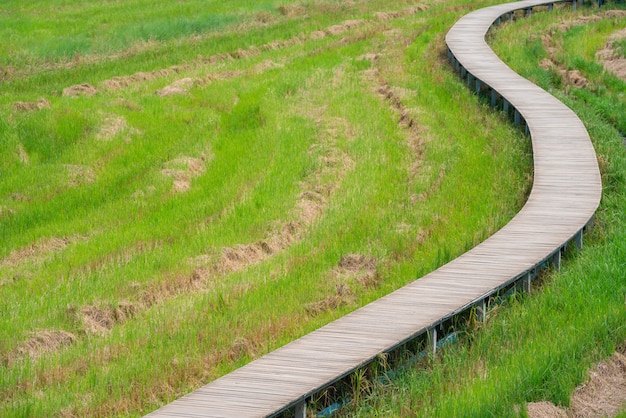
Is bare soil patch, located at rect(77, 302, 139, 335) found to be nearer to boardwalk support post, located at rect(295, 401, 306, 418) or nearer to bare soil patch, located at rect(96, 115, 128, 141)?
boardwalk support post, located at rect(295, 401, 306, 418)

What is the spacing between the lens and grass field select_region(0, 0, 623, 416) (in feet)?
35.9

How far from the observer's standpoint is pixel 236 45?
2847cm

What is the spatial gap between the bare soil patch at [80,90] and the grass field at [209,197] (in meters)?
0.08

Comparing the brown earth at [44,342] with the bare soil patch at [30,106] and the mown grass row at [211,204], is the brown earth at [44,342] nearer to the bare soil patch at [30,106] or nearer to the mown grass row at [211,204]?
the mown grass row at [211,204]

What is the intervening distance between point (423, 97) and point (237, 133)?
417 cm

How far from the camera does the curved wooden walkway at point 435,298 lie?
877 centimetres

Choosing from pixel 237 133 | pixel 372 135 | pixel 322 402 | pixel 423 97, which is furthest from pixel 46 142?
pixel 322 402

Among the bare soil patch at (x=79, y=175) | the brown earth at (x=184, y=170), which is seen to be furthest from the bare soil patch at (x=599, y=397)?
the bare soil patch at (x=79, y=175)

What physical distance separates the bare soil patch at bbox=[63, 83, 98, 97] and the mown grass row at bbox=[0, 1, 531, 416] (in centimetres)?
31

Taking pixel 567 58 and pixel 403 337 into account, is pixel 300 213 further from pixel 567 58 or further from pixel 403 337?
pixel 567 58

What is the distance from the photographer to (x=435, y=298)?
35.2 ft

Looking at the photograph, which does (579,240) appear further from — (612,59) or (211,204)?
(612,59)

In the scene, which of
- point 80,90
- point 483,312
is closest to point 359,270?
point 483,312

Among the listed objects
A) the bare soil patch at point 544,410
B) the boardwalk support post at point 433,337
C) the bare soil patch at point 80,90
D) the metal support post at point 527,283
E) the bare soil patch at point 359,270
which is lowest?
the bare soil patch at point 80,90
